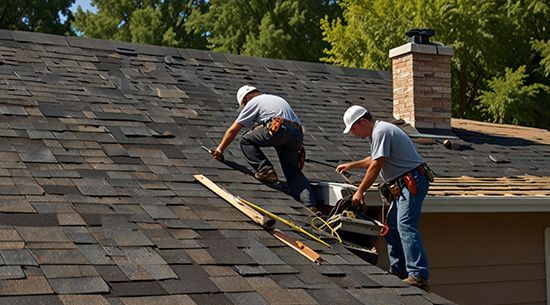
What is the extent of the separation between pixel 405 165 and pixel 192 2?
3417cm

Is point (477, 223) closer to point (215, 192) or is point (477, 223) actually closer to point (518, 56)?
point (215, 192)

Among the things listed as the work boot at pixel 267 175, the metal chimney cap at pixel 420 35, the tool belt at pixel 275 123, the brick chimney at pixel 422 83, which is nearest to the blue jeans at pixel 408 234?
the work boot at pixel 267 175

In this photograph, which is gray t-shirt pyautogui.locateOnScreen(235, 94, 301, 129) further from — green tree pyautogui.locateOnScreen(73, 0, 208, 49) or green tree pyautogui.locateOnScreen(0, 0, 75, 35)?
green tree pyautogui.locateOnScreen(0, 0, 75, 35)

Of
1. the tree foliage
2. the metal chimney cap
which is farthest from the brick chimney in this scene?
the tree foliage

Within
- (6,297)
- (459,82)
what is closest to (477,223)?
(6,297)

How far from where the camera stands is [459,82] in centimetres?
2544

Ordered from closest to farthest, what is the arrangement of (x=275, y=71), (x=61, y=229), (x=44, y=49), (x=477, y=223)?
→ (x=61, y=229) < (x=477, y=223) < (x=44, y=49) < (x=275, y=71)

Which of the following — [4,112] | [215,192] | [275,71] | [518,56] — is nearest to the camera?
[215,192]

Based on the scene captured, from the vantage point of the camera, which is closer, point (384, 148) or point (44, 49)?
point (384, 148)

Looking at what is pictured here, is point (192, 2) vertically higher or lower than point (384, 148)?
higher

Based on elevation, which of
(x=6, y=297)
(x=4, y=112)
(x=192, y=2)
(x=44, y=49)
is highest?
(x=192, y=2)

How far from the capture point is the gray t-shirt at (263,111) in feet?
22.6

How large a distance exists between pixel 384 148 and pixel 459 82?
2006 cm

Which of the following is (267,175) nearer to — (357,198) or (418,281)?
(357,198)
